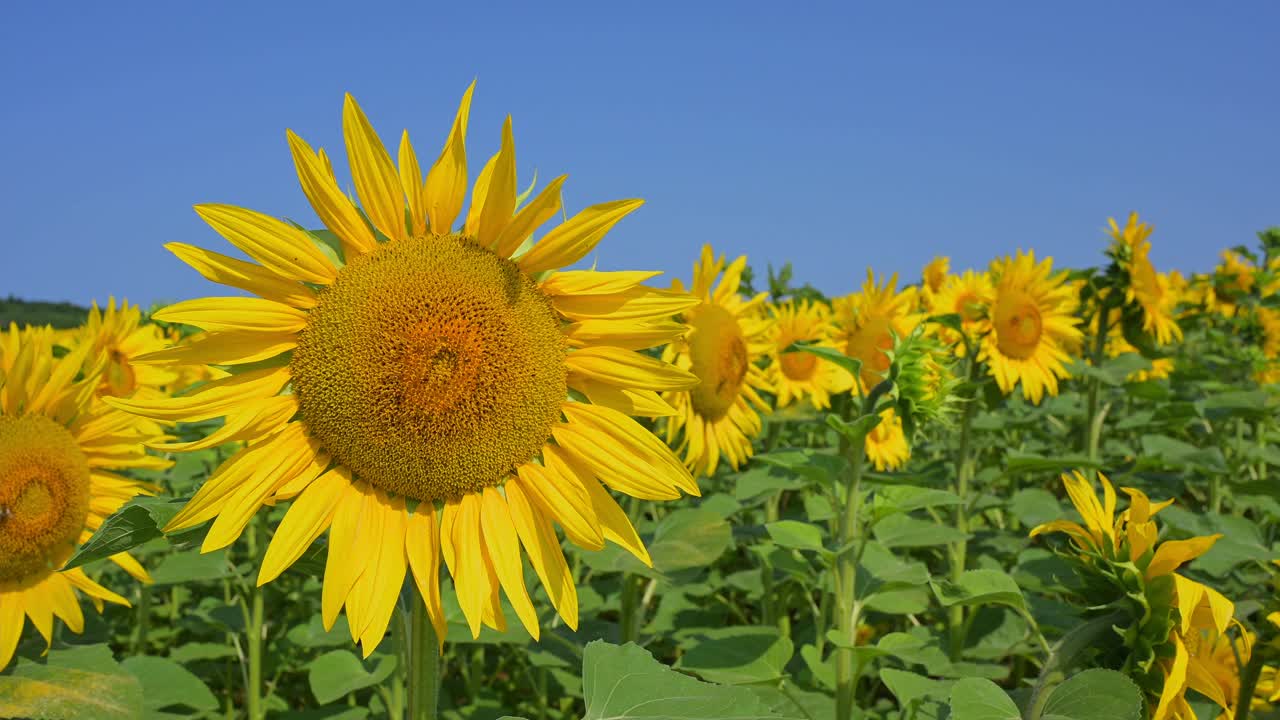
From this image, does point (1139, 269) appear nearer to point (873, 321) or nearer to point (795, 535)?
point (873, 321)

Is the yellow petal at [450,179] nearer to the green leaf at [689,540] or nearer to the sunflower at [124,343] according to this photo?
the green leaf at [689,540]

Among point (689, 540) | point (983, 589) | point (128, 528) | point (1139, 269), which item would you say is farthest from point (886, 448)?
point (128, 528)

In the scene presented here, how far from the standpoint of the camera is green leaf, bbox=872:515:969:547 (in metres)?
2.79

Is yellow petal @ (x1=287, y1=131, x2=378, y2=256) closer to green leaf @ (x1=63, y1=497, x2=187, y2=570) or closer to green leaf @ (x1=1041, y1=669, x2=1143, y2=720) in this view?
green leaf @ (x1=63, y1=497, x2=187, y2=570)

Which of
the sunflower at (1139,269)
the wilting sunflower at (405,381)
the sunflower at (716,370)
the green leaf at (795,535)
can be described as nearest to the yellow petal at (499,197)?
the wilting sunflower at (405,381)

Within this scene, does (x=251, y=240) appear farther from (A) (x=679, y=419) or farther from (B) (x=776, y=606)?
(B) (x=776, y=606)

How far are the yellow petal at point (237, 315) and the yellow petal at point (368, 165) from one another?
0.25m

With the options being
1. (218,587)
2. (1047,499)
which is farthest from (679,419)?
(218,587)

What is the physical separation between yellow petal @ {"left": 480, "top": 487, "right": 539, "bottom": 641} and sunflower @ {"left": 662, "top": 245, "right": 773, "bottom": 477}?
1838 millimetres

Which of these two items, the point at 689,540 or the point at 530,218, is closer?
the point at 530,218

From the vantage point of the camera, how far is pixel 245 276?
5.45ft

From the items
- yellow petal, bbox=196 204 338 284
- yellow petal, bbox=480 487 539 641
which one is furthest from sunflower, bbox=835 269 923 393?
yellow petal, bbox=196 204 338 284

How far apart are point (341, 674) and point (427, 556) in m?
1.47

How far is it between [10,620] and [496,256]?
5.56 ft
